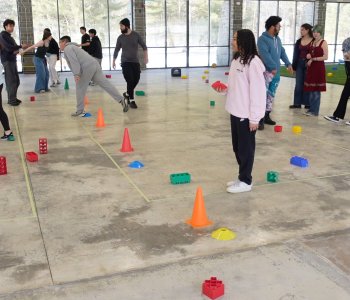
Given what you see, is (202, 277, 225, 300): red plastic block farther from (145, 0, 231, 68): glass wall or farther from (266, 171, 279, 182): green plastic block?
(145, 0, 231, 68): glass wall

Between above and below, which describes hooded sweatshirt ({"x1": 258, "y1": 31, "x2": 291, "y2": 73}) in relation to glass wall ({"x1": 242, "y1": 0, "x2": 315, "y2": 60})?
below

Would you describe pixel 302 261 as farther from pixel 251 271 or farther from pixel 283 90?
pixel 283 90

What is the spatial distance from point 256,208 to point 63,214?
1845 mm

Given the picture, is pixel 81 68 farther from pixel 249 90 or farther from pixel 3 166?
pixel 249 90

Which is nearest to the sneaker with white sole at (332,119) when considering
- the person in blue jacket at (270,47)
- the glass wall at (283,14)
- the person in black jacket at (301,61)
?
the person in black jacket at (301,61)

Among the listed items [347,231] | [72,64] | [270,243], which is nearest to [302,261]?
[270,243]

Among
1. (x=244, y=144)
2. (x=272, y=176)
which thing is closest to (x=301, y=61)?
(x=272, y=176)

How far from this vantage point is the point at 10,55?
1002 centimetres

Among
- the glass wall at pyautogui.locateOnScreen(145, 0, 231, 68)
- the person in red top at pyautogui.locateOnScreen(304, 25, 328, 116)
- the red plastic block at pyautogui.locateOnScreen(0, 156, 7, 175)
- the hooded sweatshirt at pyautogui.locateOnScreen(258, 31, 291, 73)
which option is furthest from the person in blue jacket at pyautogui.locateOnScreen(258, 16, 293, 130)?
the glass wall at pyautogui.locateOnScreen(145, 0, 231, 68)

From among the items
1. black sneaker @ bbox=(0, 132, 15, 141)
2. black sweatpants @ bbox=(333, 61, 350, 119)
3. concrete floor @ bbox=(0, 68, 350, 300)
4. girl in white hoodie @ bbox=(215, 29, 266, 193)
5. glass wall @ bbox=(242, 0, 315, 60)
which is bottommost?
concrete floor @ bbox=(0, 68, 350, 300)

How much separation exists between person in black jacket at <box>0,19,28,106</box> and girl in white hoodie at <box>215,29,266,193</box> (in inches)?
259

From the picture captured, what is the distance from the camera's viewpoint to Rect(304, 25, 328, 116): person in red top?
29.2 ft

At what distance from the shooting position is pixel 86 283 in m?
Answer: 3.06

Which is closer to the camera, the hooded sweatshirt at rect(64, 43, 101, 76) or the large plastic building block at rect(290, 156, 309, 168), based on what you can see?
the large plastic building block at rect(290, 156, 309, 168)
